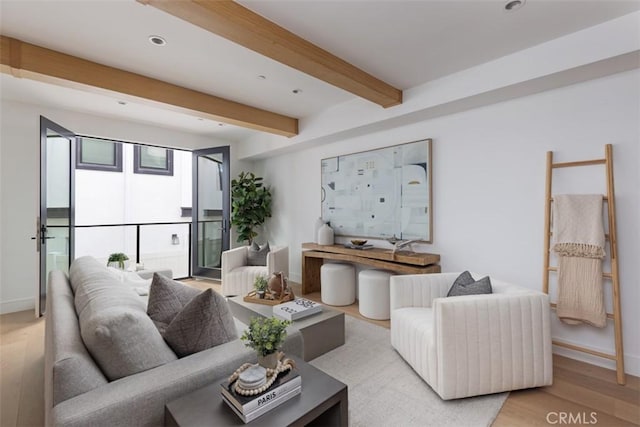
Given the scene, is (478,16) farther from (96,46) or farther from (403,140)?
(96,46)

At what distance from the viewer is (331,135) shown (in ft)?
12.9

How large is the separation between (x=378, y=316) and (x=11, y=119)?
505cm

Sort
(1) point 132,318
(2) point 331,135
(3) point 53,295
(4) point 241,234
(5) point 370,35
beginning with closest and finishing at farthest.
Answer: (1) point 132,318 < (3) point 53,295 < (5) point 370,35 < (2) point 331,135 < (4) point 241,234

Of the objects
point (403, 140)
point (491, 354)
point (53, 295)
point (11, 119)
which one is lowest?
point (491, 354)

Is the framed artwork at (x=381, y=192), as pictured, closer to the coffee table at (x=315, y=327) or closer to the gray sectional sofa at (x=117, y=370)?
the coffee table at (x=315, y=327)

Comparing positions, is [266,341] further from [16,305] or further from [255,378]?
[16,305]

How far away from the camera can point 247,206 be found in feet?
16.8

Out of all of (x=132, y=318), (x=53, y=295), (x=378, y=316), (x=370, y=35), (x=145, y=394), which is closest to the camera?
(x=145, y=394)

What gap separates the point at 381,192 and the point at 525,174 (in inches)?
60.2

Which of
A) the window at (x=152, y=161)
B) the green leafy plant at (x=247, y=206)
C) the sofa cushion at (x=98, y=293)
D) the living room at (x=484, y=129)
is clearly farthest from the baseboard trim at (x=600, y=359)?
the window at (x=152, y=161)

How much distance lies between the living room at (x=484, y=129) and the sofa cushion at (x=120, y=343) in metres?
1.72

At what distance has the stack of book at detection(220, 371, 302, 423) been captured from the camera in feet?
Result: 3.45

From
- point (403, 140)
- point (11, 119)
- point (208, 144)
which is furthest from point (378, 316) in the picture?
point (11, 119)

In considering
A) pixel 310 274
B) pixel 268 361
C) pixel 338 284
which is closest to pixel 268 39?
pixel 268 361
